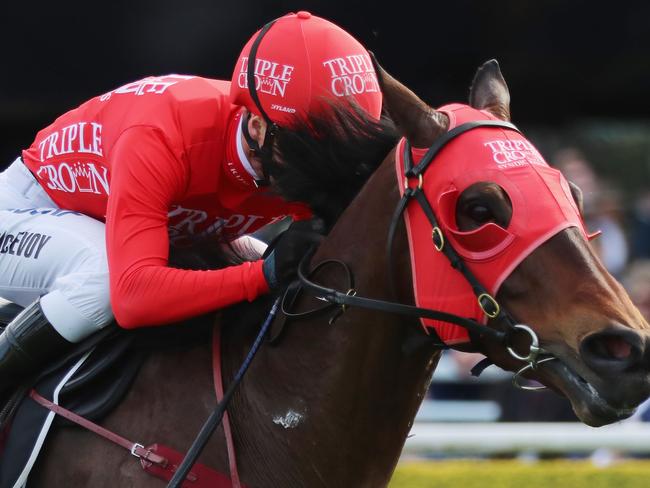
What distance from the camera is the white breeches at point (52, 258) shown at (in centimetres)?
315

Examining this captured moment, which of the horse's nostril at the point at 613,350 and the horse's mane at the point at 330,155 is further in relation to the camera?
the horse's mane at the point at 330,155

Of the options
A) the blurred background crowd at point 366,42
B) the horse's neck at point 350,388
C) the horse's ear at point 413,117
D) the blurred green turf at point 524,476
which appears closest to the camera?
the horse's ear at point 413,117

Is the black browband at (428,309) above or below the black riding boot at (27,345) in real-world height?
above

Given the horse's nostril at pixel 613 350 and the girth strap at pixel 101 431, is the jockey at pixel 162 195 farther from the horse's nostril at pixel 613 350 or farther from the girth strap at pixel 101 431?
the horse's nostril at pixel 613 350

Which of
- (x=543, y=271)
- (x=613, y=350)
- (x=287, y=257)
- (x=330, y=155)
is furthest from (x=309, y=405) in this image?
(x=613, y=350)

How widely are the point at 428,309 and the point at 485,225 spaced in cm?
27

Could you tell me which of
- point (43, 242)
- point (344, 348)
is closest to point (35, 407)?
point (43, 242)

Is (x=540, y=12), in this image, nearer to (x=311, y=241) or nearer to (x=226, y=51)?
(x=226, y=51)

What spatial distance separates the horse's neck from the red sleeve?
23cm

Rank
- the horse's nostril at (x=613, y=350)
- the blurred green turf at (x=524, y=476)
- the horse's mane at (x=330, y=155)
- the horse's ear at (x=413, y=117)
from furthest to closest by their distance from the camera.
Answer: the blurred green turf at (x=524, y=476) → the horse's mane at (x=330, y=155) → the horse's ear at (x=413, y=117) → the horse's nostril at (x=613, y=350)

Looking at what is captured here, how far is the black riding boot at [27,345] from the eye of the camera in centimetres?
317

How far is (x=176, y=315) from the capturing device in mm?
3037

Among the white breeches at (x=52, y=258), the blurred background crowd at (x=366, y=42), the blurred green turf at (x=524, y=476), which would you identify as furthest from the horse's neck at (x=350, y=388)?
the blurred background crowd at (x=366, y=42)

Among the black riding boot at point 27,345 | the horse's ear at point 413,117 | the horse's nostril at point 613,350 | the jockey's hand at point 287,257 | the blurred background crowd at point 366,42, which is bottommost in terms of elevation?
the blurred background crowd at point 366,42
